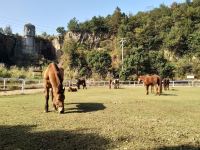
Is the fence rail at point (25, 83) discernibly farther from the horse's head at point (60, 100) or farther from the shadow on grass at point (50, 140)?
the shadow on grass at point (50, 140)

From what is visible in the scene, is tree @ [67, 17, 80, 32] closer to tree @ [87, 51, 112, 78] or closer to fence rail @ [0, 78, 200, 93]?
tree @ [87, 51, 112, 78]

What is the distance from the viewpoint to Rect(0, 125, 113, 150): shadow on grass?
394 inches

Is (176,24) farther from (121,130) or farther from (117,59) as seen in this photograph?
(121,130)

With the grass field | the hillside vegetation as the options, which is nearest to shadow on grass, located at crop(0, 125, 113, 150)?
the grass field

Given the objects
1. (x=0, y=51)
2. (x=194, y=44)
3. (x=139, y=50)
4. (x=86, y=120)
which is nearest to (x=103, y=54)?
(x=139, y=50)

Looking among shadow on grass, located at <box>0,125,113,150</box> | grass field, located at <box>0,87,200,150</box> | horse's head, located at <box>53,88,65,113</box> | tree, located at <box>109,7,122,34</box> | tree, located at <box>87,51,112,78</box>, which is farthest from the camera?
tree, located at <box>109,7,122,34</box>

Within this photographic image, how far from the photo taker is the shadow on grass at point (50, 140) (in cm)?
1001

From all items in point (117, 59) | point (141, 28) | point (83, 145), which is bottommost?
point (83, 145)

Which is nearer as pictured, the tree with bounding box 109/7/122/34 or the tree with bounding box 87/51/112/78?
the tree with bounding box 87/51/112/78

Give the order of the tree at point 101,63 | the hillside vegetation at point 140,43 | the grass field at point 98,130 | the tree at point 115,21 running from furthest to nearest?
the tree at point 115,21, the tree at point 101,63, the hillside vegetation at point 140,43, the grass field at point 98,130

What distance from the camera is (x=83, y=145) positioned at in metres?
10.2

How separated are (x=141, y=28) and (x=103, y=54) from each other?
3029cm

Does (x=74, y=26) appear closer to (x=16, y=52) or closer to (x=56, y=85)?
(x=16, y=52)

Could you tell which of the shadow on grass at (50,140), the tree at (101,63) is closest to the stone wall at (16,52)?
the tree at (101,63)
